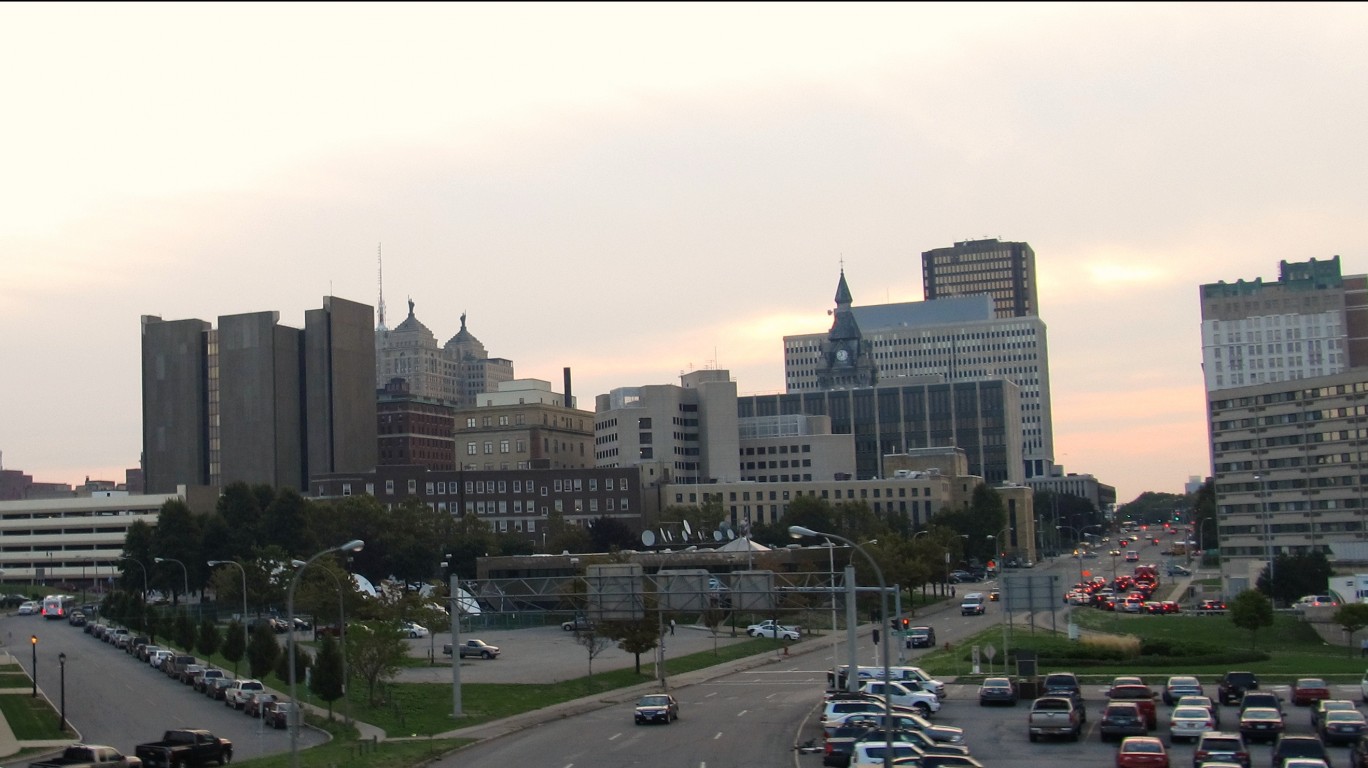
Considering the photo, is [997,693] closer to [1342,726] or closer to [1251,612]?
[1342,726]

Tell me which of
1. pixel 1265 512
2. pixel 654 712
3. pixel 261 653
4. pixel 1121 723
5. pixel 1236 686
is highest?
pixel 1265 512

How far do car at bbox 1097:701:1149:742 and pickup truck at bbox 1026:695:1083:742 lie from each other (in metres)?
1.09

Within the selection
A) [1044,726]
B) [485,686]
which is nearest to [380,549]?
[485,686]

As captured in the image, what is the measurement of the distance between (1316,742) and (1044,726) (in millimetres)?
11015

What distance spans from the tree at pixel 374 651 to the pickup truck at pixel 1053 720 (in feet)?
91.2

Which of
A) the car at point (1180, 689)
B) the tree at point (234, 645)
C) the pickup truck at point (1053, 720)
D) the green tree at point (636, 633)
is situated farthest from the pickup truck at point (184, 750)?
the car at point (1180, 689)

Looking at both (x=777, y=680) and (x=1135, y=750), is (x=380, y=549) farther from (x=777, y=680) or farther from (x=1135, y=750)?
(x=1135, y=750)

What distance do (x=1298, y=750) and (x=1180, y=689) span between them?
1948cm

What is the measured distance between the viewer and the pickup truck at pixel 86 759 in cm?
4834

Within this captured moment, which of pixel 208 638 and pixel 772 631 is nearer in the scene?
pixel 208 638

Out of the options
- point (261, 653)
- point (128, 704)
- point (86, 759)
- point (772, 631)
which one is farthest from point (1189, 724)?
point (772, 631)

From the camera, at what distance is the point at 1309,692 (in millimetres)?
61344

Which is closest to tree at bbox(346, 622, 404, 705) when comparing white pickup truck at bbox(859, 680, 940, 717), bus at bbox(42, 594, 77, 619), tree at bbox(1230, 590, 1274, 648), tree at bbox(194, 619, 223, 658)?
white pickup truck at bbox(859, 680, 940, 717)

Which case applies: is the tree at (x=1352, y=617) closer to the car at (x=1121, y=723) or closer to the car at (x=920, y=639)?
the car at (x=920, y=639)
